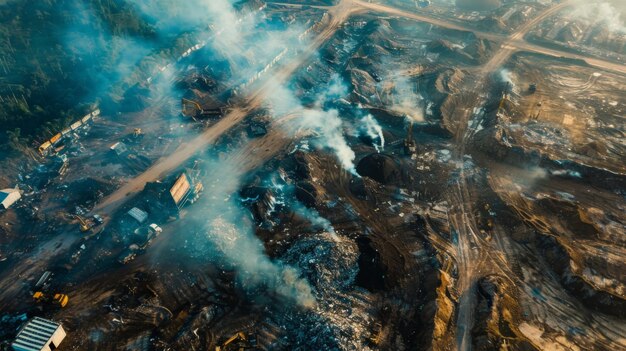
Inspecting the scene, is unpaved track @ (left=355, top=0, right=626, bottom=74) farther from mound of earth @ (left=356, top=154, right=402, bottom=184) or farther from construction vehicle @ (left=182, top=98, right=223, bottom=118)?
construction vehicle @ (left=182, top=98, right=223, bottom=118)

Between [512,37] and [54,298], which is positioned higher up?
[512,37]

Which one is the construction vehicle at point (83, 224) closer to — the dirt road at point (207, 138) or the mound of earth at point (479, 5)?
the dirt road at point (207, 138)

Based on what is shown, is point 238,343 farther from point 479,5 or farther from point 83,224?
point 479,5

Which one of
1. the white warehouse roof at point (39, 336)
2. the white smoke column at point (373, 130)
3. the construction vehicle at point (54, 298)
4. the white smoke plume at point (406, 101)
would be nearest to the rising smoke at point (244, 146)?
the white smoke column at point (373, 130)

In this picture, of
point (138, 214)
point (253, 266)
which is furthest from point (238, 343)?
point (138, 214)

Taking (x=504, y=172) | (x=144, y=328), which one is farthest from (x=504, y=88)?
(x=144, y=328)

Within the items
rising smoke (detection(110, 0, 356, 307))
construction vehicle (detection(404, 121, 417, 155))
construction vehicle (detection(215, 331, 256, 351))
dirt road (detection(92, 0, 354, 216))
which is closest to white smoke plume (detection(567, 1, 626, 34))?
dirt road (detection(92, 0, 354, 216))

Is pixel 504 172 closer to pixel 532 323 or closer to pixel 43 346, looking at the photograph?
pixel 532 323
